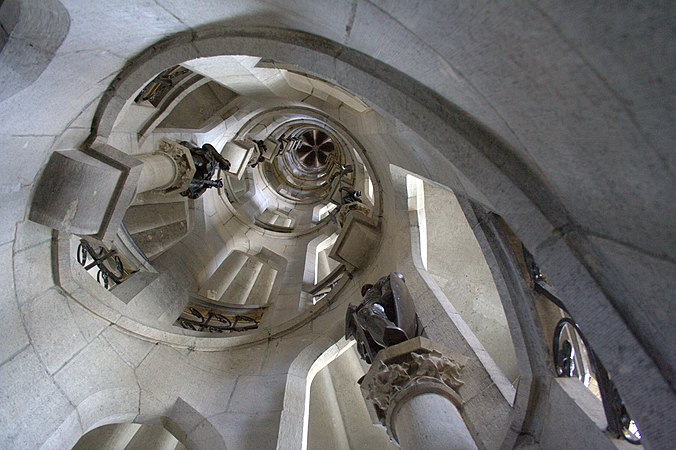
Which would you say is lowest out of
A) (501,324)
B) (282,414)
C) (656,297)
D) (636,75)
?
(282,414)

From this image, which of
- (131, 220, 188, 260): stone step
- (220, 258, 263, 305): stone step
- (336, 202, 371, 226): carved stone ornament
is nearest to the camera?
(336, 202, 371, 226): carved stone ornament

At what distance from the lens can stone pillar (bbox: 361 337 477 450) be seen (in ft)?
10.2

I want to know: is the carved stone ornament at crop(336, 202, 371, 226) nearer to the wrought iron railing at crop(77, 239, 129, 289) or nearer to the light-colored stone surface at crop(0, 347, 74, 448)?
the wrought iron railing at crop(77, 239, 129, 289)

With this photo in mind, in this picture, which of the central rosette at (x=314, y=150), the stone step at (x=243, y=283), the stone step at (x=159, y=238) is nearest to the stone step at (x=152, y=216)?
the stone step at (x=159, y=238)

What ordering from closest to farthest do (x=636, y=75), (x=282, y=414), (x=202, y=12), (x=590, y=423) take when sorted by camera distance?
(x=636, y=75) → (x=590, y=423) → (x=202, y=12) → (x=282, y=414)

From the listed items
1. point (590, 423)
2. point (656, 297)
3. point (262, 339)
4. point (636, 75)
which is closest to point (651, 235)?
A: point (656, 297)

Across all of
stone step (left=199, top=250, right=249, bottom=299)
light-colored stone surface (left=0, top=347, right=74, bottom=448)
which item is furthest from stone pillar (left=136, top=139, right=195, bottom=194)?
light-colored stone surface (left=0, top=347, right=74, bottom=448)

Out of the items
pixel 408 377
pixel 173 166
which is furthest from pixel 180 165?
pixel 408 377

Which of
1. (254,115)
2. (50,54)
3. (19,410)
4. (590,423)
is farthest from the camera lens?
(254,115)

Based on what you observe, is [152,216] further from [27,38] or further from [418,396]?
[418,396]

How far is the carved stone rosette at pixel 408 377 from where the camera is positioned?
3523mm

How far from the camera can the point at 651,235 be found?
1.17 meters

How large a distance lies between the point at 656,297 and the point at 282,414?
4997mm

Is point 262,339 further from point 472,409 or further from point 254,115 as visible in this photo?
point 254,115
